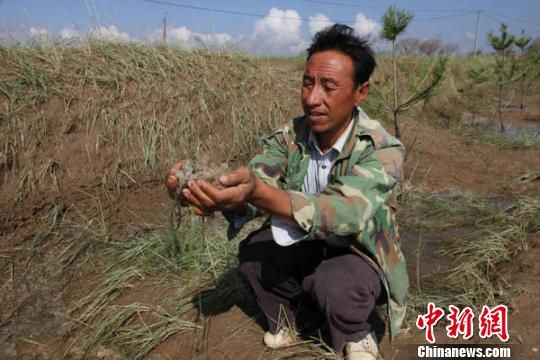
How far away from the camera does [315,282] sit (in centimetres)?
162

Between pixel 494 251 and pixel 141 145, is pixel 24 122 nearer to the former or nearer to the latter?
pixel 141 145

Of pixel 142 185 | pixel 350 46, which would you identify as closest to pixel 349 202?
pixel 350 46

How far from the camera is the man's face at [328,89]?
1.64 m

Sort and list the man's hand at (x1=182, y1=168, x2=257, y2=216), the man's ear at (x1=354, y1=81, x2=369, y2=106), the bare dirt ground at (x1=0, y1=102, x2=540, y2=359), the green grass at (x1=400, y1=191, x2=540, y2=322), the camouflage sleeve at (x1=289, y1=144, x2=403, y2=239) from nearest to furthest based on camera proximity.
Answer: the man's hand at (x1=182, y1=168, x2=257, y2=216) → the camouflage sleeve at (x1=289, y1=144, x2=403, y2=239) → the man's ear at (x1=354, y1=81, x2=369, y2=106) → the bare dirt ground at (x1=0, y1=102, x2=540, y2=359) → the green grass at (x1=400, y1=191, x2=540, y2=322)

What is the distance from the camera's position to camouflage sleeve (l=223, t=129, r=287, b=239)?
5.67ft

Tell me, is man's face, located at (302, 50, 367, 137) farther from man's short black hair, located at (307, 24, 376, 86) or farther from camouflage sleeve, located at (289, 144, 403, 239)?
camouflage sleeve, located at (289, 144, 403, 239)

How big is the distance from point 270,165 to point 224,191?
581 millimetres

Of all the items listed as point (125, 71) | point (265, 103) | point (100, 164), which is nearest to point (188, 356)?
point (100, 164)

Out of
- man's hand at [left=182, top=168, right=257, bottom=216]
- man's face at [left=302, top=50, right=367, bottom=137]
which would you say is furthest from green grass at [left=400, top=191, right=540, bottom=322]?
man's hand at [left=182, top=168, right=257, bottom=216]

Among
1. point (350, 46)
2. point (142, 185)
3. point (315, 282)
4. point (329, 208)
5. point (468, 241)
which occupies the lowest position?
point (468, 241)

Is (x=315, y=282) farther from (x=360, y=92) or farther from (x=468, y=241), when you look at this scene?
(x=468, y=241)

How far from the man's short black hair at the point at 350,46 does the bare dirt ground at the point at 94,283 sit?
47.1 inches

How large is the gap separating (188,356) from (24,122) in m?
2.56

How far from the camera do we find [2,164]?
3.31 metres
